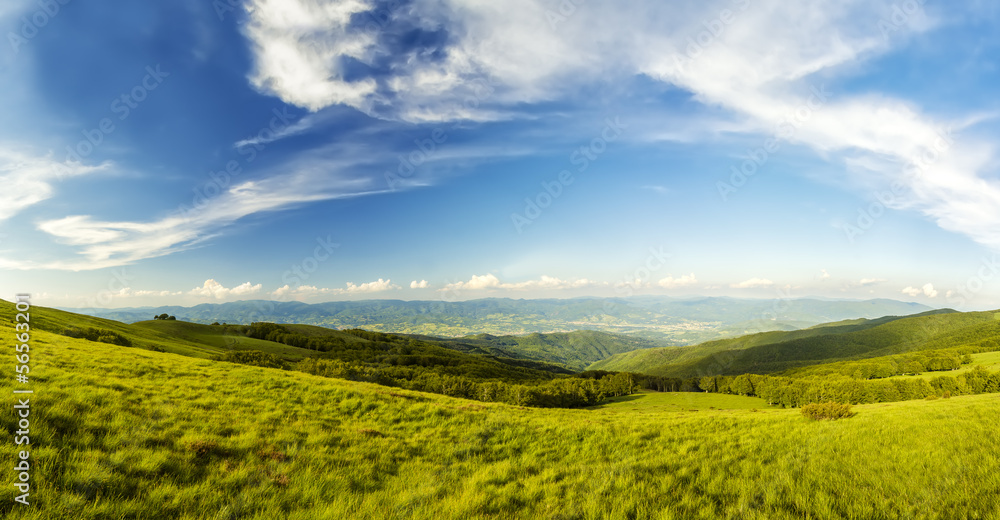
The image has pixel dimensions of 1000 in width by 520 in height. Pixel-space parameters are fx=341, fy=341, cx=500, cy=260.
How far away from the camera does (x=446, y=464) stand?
30.0ft

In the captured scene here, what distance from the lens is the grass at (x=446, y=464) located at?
5758 mm

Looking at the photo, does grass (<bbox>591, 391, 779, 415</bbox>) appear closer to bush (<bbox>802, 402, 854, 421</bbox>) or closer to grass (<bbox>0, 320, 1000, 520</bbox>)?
bush (<bbox>802, 402, 854, 421</bbox>)

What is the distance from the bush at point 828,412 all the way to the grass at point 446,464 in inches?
108

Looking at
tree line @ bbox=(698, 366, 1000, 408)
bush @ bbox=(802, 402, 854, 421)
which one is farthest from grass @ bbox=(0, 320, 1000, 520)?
tree line @ bbox=(698, 366, 1000, 408)

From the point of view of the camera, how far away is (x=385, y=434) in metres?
11.5

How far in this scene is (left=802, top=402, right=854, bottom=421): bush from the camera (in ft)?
52.1

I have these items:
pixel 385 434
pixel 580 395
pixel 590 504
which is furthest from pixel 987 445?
pixel 580 395

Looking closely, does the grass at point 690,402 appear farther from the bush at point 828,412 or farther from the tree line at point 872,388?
the bush at point 828,412

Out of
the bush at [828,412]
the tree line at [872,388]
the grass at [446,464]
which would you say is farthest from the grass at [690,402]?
the grass at [446,464]

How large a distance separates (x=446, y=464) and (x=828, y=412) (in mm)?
18353

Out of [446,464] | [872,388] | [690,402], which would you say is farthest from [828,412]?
[872,388]

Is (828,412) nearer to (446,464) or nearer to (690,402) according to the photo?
(446,464)

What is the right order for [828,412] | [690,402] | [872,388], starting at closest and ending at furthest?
[828,412] → [872,388] → [690,402]

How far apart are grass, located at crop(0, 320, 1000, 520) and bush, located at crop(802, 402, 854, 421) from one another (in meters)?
2.74
